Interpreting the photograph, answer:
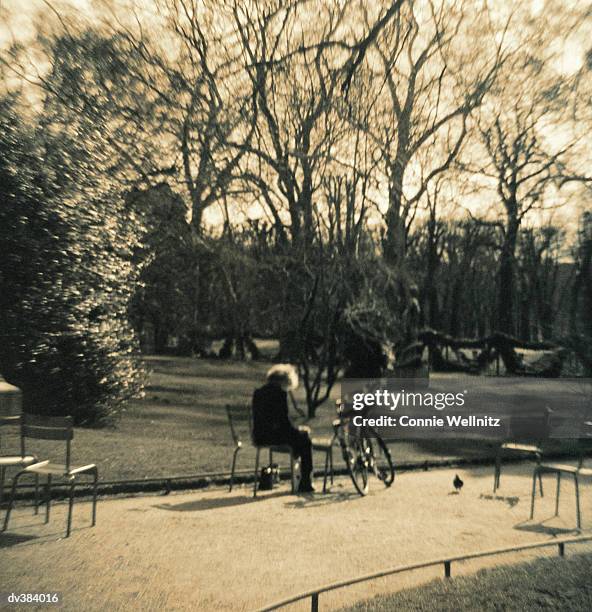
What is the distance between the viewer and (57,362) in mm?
13617

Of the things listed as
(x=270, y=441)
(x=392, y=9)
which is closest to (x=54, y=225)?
(x=270, y=441)

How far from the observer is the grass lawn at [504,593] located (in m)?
5.13

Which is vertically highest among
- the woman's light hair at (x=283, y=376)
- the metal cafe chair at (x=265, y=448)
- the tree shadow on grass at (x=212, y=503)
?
the woman's light hair at (x=283, y=376)

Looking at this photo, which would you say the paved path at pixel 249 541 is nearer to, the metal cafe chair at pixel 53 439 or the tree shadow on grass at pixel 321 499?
the tree shadow on grass at pixel 321 499

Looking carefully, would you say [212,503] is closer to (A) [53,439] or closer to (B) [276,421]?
(B) [276,421]

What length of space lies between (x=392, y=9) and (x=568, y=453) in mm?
8258

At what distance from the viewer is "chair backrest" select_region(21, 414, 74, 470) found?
7.35 metres

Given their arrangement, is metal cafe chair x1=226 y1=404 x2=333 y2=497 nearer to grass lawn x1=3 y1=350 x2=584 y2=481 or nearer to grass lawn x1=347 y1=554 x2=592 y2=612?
grass lawn x1=3 y1=350 x2=584 y2=481

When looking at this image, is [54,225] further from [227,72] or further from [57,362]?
[227,72]

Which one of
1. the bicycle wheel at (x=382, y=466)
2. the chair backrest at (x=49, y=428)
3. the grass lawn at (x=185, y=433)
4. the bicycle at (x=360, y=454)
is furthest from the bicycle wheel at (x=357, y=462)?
the chair backrest at (x=49, y=428)

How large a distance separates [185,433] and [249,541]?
28.1 ft

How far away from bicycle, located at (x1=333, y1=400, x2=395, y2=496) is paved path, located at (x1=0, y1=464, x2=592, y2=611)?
0.89 feet

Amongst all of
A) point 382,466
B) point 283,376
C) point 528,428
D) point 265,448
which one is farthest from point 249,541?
point 528,428

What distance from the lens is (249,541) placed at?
23.1 feet
